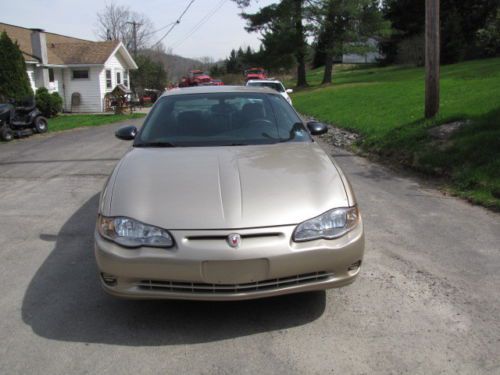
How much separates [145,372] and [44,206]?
4.44m

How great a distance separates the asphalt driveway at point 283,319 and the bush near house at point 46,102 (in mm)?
20633

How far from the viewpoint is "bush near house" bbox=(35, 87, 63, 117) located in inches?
952

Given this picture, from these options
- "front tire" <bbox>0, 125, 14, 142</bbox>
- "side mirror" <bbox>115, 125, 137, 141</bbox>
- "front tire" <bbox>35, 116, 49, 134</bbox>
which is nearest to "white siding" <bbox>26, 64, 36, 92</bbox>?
"front tire" <bbox>35, 116, 49, 134</bbox>

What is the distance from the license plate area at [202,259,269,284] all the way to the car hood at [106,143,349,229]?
0.23 metres

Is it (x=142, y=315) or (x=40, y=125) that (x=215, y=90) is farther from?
(x=40, y=125)

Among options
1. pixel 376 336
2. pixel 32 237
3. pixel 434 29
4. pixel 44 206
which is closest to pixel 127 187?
pixel 376 336

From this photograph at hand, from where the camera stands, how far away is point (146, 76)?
44.5 m

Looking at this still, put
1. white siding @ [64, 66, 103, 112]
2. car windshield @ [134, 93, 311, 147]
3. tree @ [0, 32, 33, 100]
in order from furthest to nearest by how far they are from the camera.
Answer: white siding @ [64, 66, 103, 112] < tree @ [0, 32, 33, 100] < car windshield @ [134, 93, 311, 147]

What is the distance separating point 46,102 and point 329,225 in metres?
24.0

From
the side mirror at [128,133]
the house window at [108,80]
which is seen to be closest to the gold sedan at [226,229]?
the side mirror at [128,133]

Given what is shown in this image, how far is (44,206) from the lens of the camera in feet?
21.8

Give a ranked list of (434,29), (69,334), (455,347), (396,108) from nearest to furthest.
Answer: (455,347) < (69,334) < (434,29) < (396,108)

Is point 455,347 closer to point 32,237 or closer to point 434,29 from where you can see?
point 32,237

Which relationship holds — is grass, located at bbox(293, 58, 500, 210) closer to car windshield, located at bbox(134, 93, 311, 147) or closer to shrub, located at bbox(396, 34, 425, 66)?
car windshield, located at bbox(134, 93, 311, 147)
